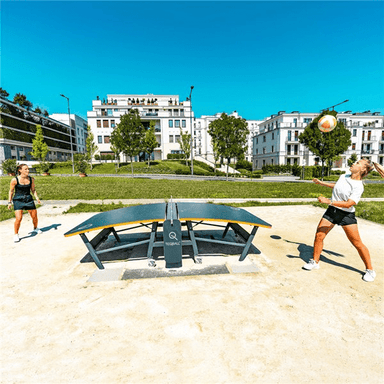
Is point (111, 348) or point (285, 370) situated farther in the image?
point (111, 348)

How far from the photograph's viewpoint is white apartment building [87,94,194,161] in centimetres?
5653

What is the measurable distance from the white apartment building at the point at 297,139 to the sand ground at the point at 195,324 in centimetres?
5431

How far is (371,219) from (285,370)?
26.0 feet

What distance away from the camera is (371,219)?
793cm

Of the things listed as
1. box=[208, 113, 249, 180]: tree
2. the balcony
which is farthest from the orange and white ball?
the balcony

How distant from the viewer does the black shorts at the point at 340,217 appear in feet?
12.4

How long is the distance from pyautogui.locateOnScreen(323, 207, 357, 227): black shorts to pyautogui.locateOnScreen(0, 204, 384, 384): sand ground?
3.26ft

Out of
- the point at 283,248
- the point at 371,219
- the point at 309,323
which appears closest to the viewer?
the point at 309,323

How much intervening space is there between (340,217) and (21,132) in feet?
235

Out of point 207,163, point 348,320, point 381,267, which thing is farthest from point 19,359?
point 207,163

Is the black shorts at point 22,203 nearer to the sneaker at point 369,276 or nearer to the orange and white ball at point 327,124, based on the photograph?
the sneaker at point 369,276

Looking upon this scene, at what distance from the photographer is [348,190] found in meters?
3.69

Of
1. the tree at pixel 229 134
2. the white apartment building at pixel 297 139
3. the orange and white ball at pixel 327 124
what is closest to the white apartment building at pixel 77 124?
the white apartment building at pixel 297 139

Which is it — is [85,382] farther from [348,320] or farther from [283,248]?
[283,248]
